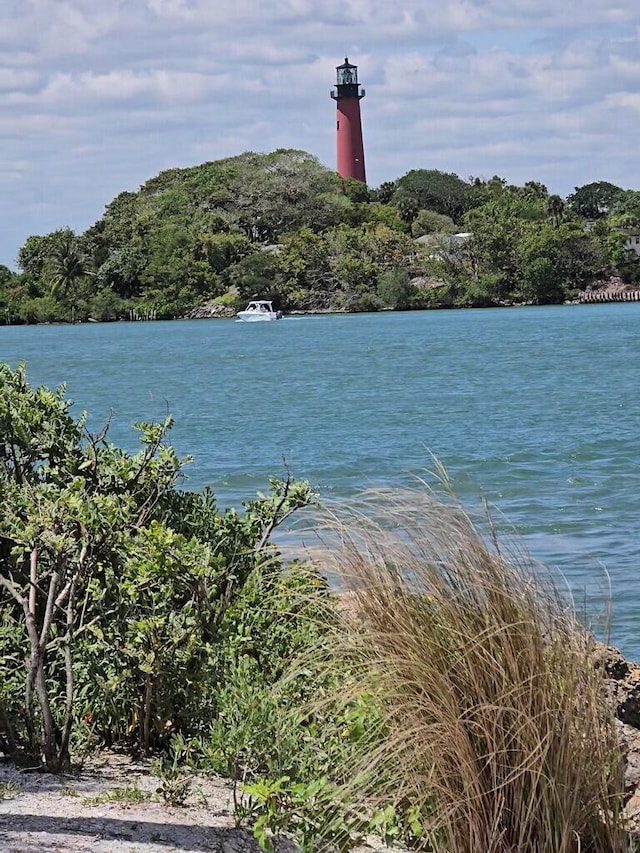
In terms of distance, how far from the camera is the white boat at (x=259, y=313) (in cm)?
10494

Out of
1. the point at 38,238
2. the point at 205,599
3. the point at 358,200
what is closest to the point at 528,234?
the point at 358,200

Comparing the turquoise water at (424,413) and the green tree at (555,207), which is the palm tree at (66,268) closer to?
the turquoise water at (424,413)

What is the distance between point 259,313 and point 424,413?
2902 inches

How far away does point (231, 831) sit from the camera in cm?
476

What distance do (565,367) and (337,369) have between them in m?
8.48

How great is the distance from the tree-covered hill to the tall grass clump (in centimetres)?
10830

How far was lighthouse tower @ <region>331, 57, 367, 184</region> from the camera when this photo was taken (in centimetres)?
11050

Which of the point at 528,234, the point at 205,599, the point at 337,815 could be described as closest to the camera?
the point at 337,815

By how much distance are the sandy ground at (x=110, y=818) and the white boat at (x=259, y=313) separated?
100 m

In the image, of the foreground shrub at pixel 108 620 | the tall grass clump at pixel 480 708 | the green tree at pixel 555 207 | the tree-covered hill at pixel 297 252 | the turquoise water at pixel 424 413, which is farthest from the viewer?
the green tree at pixel 555 207

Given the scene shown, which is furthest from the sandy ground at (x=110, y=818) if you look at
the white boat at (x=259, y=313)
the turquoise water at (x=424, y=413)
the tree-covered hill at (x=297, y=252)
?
the tree-covered hill at (x=297, y=252)

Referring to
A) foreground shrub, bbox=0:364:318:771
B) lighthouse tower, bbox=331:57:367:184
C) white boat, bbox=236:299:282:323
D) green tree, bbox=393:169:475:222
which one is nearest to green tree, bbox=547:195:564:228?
green tree, bbox=393:169:475:222

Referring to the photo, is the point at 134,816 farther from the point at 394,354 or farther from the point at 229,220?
the point at 229,220

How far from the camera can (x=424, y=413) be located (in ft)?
107
